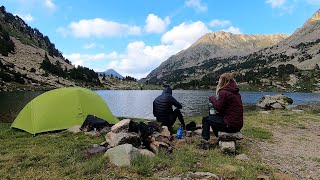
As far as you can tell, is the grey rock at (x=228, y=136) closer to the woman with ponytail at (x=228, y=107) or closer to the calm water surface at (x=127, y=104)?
the woman with ponytail at (x=228, y=107)

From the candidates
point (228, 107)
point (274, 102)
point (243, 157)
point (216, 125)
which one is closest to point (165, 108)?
point (216, 125)

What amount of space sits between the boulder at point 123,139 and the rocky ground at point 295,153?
19.6ft

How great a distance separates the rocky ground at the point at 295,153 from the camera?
487 inches

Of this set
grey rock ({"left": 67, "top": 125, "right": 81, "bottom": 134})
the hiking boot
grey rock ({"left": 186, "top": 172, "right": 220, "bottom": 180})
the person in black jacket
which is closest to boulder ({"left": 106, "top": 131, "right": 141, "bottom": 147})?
the hiking boot

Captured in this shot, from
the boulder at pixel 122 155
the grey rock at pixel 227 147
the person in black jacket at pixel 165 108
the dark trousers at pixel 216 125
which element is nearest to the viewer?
the boulder at pixel 122 155

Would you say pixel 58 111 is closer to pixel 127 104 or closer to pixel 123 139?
pixel 123 139

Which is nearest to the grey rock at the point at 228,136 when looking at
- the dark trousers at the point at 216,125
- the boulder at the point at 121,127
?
the dark trousers at the point at 216,125

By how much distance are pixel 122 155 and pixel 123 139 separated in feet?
5.47

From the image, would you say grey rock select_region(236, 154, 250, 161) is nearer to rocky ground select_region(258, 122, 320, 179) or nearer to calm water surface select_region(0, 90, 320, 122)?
rocky ground select_region(258, 122, 320, 179)

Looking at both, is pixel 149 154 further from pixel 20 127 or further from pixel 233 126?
pixel 20 127

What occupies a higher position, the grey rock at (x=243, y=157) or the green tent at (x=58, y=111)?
the green tent at (x=58, y=111)

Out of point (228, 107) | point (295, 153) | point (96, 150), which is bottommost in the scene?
point (295, 153)

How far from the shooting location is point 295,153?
15695mm

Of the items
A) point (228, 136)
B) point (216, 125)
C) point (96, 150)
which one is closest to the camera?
point (96, 150)
